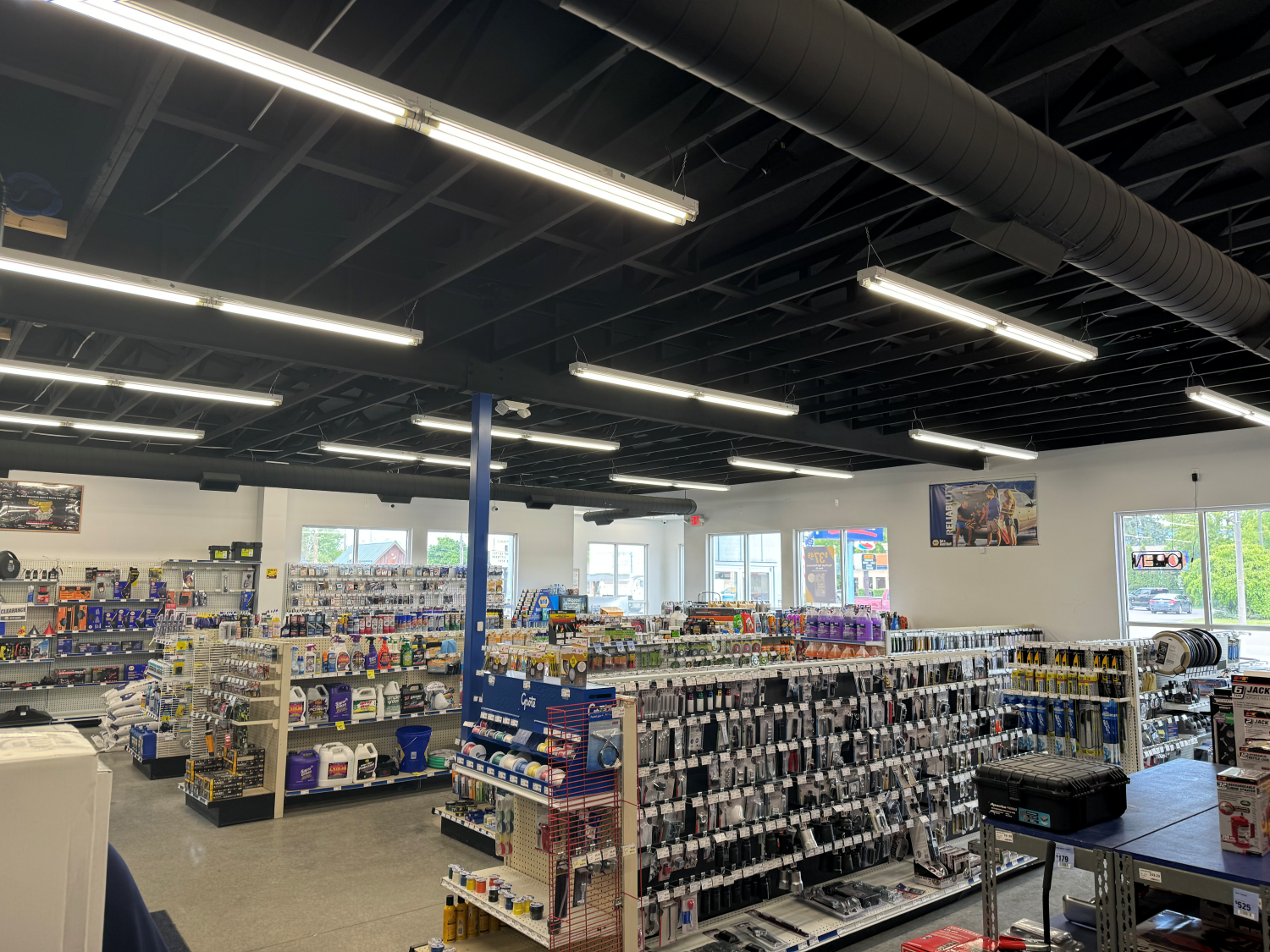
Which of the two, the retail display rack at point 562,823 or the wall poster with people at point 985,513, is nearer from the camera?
the retail display rack at point 562,823

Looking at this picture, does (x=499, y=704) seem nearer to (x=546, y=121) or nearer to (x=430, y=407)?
(x=546, y=121)

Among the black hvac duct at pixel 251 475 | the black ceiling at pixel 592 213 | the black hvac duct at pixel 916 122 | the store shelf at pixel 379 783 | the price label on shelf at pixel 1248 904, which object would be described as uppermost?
the black ceiling at pixel 592 213

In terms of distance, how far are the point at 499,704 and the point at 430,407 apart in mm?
7062

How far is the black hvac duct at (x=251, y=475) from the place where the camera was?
40.5 feet

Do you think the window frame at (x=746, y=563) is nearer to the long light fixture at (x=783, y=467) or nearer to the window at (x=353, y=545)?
the long light fixture at (x=783, y=467)

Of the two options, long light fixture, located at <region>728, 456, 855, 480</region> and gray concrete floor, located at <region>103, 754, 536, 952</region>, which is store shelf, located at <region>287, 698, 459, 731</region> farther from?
long light fixture, located at <region>728, 456, 855, 480</region>

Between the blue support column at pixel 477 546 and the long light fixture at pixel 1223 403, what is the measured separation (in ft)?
24.1

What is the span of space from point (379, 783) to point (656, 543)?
16.9 meters

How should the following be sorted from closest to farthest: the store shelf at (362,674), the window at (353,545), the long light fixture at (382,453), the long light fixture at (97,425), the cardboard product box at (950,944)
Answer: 1. the cardboard product box at (950,944)
2. the store shelf at (362,674)
3. the long light fixture at (97,425)
4. the long light fixture at (382,453)
5. the window at (353,545)

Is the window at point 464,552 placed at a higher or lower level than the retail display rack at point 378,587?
higher

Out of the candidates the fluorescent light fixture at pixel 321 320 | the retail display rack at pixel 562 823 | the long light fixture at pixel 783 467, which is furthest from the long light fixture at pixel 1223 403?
the fluorescent light fixture at pixel 321 320

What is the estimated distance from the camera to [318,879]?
6055 mm

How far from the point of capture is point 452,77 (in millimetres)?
3945

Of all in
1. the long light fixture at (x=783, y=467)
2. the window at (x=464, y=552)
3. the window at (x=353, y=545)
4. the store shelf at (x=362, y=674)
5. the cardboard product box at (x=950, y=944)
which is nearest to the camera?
the cardboard product box at (x=950, y=944)
